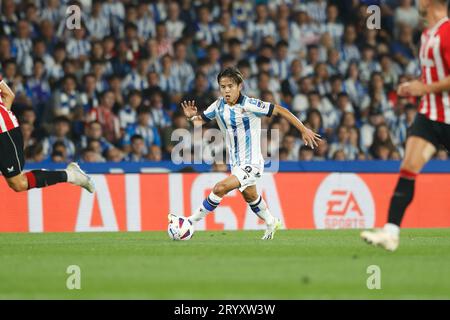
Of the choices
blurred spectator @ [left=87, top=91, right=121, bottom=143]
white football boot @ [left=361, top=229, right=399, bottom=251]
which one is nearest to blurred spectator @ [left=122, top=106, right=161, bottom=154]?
blurred spectator @ [left=87, top=91, right=121, bottom=143]

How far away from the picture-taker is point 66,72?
18.1 meters

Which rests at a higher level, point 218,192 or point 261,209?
point 218,192

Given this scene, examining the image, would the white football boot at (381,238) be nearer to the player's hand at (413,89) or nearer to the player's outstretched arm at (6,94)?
the player's hand at (413,89)

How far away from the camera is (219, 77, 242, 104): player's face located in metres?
11.7

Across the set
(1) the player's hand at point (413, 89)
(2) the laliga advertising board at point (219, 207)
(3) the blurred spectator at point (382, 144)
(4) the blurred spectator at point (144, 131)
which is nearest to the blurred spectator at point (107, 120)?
Answer: (4) the blurred spectator at point (144, 131)

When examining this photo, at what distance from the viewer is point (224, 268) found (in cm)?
876

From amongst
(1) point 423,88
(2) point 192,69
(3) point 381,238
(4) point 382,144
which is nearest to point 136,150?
(2) point 192,69

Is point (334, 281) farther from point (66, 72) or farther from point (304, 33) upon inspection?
point (304, 33)

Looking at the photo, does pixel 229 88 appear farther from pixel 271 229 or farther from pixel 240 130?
pixel 271 229

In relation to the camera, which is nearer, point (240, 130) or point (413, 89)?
point (413, 89)

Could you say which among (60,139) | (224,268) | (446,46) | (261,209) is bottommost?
(224,268)

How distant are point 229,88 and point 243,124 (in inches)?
19.9

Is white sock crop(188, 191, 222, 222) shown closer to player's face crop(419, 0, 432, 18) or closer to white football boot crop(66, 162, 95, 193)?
white football boot crop(66, 162, 95, 193)

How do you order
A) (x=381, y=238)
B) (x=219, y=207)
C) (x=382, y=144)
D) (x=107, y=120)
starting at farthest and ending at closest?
(x=382, y=144) → (x=107, y=120) → (x=219, y=207) → (x=381, y=238)
